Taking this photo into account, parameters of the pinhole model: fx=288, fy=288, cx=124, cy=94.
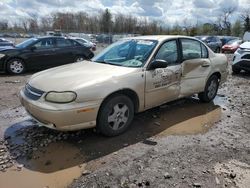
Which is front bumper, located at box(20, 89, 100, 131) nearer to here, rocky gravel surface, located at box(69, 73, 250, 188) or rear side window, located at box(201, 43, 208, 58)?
rocky gravel surface, located at box(69, 73, 250, 188)

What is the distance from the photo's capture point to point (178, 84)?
565 cm

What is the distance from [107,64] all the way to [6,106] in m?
2.75

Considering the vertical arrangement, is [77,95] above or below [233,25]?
below

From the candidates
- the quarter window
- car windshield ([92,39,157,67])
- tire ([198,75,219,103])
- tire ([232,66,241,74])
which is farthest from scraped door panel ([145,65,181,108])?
the quarter window

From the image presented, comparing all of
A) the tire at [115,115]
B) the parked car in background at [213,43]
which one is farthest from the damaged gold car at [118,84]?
the parked car in background at [213,43]

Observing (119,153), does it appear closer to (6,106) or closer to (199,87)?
(199,87)

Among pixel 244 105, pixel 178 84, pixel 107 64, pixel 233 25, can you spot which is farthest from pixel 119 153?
pixel 233 25

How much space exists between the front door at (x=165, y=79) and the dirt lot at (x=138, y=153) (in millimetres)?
479

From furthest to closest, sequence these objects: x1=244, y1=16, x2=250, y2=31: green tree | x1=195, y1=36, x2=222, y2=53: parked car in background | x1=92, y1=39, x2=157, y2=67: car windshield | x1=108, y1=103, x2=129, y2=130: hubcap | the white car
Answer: x1=244, y1=16, x2=250, y2=31: green tree, x1=195, y1=36, x2=222, y2=53: parked car in background, the white car, x1=92, y1=39, x2=157, y2=67: car windshield, x1=108, y1=103, x2=129, y2=130: hubcap

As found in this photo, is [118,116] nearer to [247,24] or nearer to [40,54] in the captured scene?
[40,54]

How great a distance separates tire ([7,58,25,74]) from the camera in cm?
1075

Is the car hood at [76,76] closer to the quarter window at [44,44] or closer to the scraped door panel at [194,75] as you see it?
the scraped door panel at [194,75]

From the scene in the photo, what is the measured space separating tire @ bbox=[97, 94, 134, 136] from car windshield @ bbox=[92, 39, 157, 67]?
734 mm

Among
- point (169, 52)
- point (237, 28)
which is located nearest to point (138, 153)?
point (169, 52)
